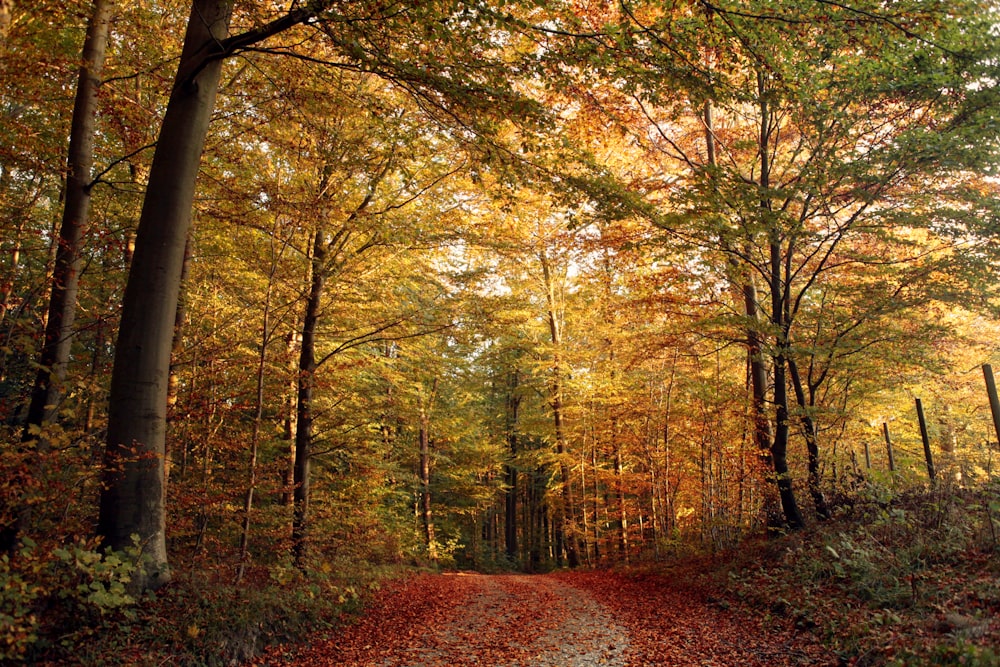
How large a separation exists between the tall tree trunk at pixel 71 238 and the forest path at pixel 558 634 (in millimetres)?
3767

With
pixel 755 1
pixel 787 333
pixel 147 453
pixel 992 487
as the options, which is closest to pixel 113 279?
pixel 147 453

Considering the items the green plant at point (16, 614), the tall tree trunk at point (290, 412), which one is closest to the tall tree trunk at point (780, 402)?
the tall tree trunk at point (290, 412)

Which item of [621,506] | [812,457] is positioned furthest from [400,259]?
[621,506]

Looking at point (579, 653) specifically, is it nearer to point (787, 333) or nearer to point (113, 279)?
point (787, 333)

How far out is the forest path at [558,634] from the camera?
18.4 feet

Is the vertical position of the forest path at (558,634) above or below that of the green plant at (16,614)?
below

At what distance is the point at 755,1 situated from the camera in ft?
19.5

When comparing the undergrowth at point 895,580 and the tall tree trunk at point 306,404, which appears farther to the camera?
the tall tree trunk at point 306,404

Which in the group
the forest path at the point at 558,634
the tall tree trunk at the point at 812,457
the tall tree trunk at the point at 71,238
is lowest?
the forest path at the point at 558,634

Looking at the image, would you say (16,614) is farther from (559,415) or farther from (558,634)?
(559,415)

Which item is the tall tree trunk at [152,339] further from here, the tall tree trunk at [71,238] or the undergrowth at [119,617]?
the tall tree trunk at [71,238]

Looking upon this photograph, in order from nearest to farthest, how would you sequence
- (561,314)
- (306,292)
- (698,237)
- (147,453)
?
(147,453)
(698,237)
(306,292)
(561,314)

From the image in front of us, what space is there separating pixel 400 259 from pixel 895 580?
853cm

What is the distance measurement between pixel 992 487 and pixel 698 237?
16.7 ft
